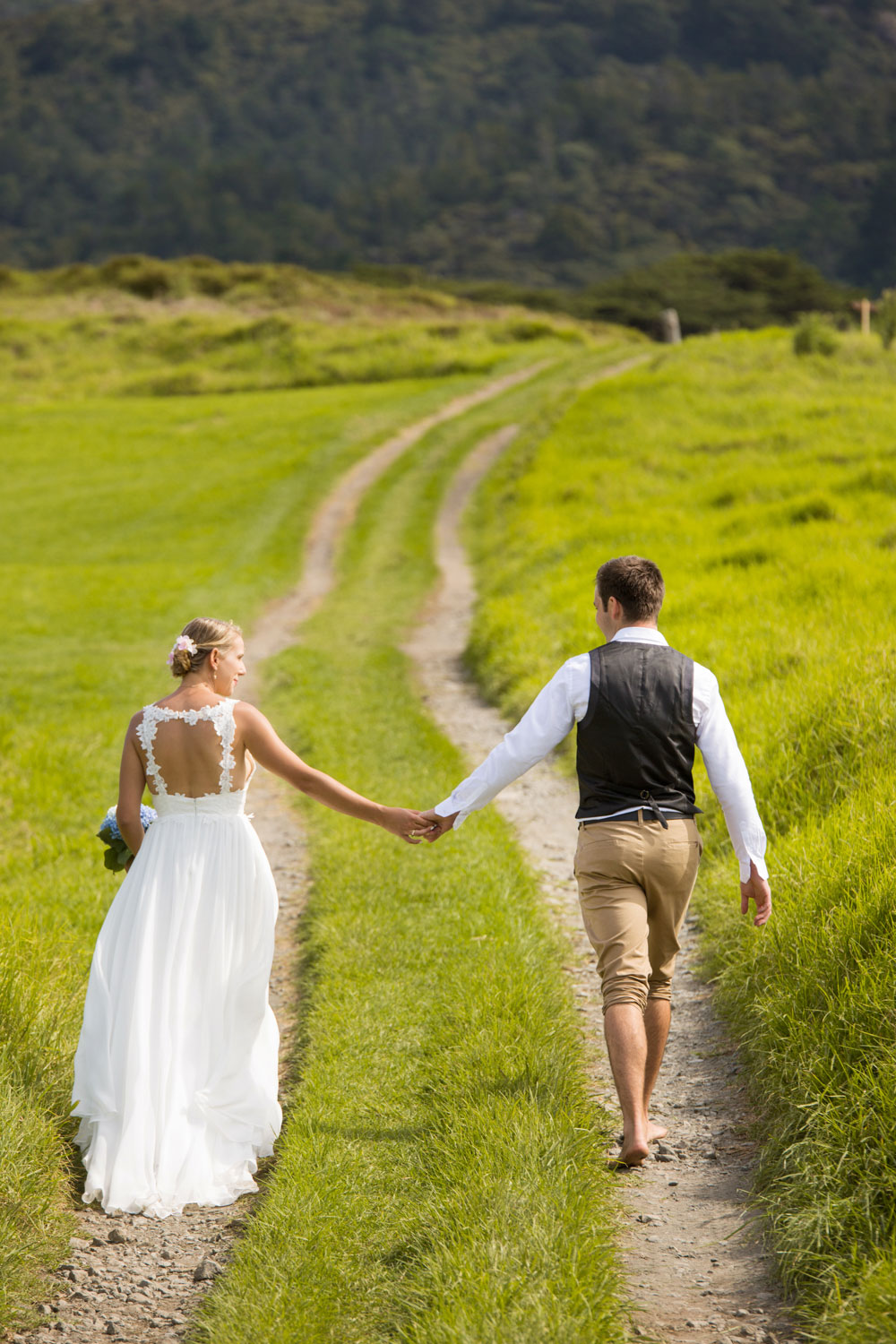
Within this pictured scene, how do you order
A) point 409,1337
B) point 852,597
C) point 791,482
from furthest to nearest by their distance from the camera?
1. point 791,482
2. point 852,597
3. point 409,1337

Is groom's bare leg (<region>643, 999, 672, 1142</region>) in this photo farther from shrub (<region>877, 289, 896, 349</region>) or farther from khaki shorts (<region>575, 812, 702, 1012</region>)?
shrub (<region>877, 289, 896, 349</region>)

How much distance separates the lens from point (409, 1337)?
371cm

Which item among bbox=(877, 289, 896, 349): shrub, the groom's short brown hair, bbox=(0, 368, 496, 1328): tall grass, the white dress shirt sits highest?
bbox=(877, 289, 896, 349): shrub

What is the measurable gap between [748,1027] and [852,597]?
22.7ft

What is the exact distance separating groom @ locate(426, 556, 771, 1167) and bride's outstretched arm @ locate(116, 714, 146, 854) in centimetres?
166

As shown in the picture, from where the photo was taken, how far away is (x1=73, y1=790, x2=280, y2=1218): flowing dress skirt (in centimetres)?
494

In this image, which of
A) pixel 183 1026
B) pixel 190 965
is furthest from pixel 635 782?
pixel 183 1026

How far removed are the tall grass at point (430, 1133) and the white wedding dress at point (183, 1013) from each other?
32 cm

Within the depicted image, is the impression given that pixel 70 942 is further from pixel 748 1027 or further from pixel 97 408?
pixel 97 408

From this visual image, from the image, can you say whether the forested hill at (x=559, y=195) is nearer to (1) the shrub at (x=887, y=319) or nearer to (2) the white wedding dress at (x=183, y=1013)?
(1) the shrub at (x=887, y=319)

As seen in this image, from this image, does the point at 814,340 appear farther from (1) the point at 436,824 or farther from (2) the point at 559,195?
(2) the point at 559,195

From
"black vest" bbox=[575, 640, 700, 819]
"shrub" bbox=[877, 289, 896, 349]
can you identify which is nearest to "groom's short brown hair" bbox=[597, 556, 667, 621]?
"black vest" bbox=[575, 640, 700, 819]

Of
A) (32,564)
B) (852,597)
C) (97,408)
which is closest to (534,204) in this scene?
(97,408)

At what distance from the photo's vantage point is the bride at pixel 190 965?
196 inches
